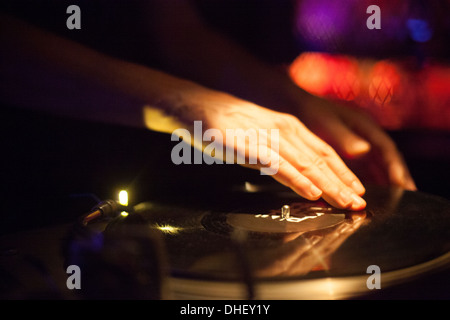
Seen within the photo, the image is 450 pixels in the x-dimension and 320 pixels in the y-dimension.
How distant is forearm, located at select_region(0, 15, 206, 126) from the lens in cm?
96

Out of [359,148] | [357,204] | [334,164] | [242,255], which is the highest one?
[359,148]

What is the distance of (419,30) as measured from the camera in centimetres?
180

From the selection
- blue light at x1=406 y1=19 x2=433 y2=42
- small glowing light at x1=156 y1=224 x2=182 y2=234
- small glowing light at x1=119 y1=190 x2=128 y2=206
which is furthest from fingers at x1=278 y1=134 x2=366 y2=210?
blue light at x1=406 y1=19 x2=433 y2=42

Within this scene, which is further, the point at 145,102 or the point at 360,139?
the point at 360,139

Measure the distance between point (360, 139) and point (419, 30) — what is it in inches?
30.7

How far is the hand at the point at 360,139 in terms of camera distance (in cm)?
126

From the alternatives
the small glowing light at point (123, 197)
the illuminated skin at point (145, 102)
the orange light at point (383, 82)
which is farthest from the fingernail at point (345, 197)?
the orange light at point (383, 82)

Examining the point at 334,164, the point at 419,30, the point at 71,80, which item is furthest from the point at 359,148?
the point at 419,30

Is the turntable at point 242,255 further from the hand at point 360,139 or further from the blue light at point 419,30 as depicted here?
the blue light at point 419,30

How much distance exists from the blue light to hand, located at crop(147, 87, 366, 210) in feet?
3.40

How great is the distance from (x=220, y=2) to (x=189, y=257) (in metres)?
1.48

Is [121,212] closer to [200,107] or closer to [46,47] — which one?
[200,107]

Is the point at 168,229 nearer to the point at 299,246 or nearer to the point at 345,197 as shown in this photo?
the point at 299,246

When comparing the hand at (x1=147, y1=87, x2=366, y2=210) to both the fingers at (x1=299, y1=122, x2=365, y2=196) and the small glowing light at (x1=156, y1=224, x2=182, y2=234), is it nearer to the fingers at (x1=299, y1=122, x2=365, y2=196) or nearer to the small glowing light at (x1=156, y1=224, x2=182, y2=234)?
the fingers at (x1=299, y1=122, x2=365, y2=196)
